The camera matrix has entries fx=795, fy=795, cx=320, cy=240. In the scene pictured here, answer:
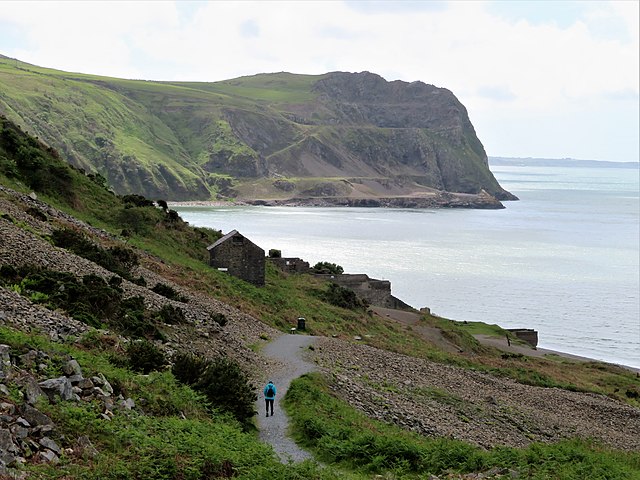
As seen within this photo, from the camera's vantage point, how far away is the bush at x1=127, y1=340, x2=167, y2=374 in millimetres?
16734

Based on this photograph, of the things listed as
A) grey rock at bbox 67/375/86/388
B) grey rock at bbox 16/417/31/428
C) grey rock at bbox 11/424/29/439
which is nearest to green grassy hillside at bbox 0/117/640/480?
grey rock at bbox 67/375/86/388

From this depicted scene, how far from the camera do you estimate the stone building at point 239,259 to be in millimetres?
44944

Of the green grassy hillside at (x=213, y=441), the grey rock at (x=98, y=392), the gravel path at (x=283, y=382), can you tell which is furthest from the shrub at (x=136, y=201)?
the grey rock at (x=98, y=392)

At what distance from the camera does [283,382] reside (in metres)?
23.0

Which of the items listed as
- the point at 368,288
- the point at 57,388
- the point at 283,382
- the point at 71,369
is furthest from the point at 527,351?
the point at 57,388

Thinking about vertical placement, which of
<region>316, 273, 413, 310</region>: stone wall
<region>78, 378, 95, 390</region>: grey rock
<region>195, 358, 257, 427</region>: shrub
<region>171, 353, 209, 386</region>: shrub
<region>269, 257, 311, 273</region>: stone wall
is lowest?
<region>316, 273, 413, 310</region>: stone wall

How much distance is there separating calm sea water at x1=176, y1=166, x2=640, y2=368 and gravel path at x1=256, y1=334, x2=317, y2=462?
3626 centimetres

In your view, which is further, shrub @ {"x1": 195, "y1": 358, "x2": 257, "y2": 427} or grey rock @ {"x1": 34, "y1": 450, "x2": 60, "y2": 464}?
shrub @ {"x1": 195, "y1": 358, "x2": 257, "y2": 427}

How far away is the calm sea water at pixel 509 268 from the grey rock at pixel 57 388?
Answer: 52.8 meters

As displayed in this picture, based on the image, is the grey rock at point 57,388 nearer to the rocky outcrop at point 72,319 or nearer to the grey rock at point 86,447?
the grey rock at point 86,447

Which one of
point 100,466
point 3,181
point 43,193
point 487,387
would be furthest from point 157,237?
point 100,466

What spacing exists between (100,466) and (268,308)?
2743cm

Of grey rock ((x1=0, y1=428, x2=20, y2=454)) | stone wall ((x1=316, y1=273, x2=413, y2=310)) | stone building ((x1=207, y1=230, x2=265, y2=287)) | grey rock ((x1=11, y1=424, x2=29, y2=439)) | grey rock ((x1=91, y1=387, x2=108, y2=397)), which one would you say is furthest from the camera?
stone wall ((x1=316, y1=273, x2=413, y2=310))

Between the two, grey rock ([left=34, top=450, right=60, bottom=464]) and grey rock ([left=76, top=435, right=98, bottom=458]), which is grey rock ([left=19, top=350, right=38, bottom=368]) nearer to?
grey rock ([left=76, top=435, right=98, bottom=458])
